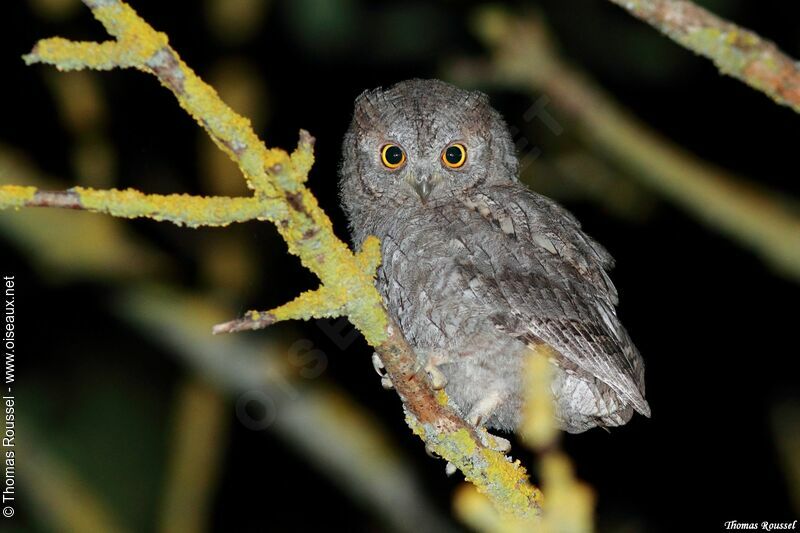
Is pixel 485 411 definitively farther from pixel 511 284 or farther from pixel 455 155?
pixel 455 155

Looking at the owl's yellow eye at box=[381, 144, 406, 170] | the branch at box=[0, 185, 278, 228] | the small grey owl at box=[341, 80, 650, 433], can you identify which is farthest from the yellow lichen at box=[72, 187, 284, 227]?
the owl's yellow eye at box=[381, 144, 406, 170]

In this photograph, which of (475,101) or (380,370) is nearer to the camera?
(380,370)

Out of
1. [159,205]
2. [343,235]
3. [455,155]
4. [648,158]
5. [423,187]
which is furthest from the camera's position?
[343,235]

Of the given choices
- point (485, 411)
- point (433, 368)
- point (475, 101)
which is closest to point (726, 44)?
point (433, 368)

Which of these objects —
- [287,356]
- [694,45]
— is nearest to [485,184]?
[287,356]

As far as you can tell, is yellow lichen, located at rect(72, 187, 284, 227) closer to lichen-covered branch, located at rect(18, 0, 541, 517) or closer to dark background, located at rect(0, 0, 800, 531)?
lichen-covered branch, located at rect(18, 0, 541, 517)

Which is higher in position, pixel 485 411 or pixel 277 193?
pixel 485 411
